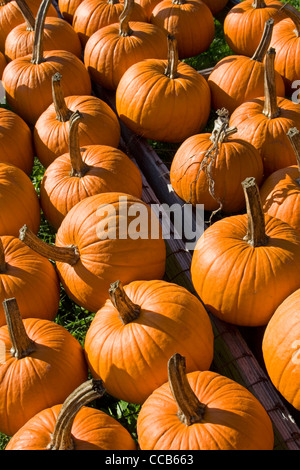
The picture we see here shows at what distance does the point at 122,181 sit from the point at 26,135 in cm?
86

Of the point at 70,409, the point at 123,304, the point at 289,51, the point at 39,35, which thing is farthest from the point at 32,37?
the point at 70,409

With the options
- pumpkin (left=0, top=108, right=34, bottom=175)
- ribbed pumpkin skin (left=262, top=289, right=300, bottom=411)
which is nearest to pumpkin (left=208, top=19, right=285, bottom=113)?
pumpkin (left=0, top=108, right=34, bottom=175)

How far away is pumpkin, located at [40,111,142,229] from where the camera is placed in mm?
2992

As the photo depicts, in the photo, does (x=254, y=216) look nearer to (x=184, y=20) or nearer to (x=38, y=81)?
(x=38, y=81)

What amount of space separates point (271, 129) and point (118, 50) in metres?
1.36

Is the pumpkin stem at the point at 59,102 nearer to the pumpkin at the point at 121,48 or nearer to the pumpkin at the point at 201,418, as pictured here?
the pumpkin at the point at 121,48

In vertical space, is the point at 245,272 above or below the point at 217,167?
below

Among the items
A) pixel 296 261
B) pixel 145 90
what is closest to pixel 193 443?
pixel 296 261

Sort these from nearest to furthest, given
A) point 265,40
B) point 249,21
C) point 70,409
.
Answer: point 70,409 < point 265,40 < point 249,21

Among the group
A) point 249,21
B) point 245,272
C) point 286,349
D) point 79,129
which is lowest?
point 286,349

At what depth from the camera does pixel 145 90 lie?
3525mm

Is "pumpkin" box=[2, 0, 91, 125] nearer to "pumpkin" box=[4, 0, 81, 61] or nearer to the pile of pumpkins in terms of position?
the pile of pumpkins

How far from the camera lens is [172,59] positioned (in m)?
3.52

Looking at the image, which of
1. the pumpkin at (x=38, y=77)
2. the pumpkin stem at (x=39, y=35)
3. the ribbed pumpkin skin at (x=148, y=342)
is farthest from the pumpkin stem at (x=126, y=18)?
the ribbed pumpkin skin at (x=148, y=342)
